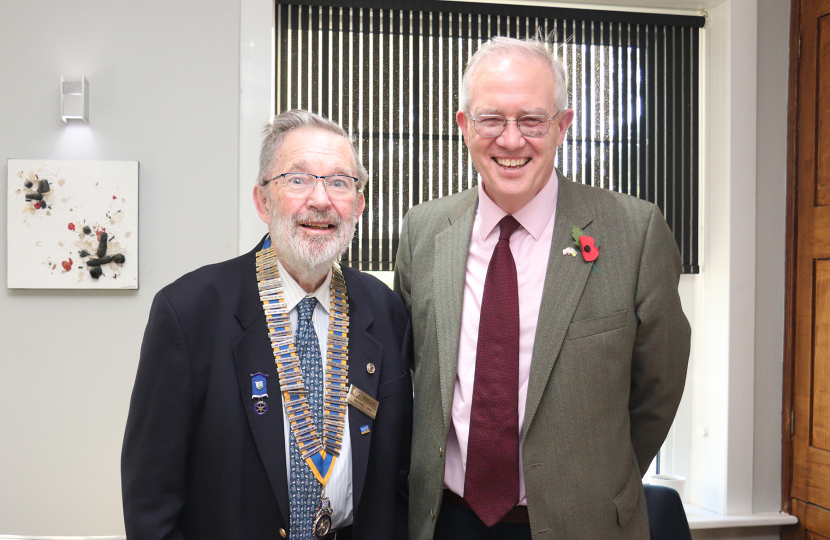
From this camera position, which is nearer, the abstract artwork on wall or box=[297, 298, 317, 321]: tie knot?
box=[297, 298, 317, 321]: tie knot

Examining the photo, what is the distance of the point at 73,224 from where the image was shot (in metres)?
3.22

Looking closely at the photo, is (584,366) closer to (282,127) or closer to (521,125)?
(521,125)

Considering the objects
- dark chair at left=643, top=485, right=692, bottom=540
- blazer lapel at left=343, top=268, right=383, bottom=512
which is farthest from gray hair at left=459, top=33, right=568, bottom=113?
dark chair at left=643, top=485, right=692, bottom=540

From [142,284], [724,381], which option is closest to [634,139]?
[724,381]

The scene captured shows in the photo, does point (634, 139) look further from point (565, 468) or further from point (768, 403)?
point (565, 468)

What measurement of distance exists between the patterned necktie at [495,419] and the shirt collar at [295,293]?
16.4 inches

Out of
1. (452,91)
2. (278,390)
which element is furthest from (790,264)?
(278,390)

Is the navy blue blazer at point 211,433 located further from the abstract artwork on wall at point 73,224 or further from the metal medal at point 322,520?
the abstract artwork on wall at point 73,224

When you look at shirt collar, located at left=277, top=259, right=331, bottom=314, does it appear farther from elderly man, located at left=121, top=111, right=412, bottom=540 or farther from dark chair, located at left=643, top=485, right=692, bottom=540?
dark chair, located at left=643, top=485, right=692, bottom=540

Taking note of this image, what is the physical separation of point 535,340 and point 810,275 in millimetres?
2435

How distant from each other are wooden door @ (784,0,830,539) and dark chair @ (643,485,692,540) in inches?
53.7

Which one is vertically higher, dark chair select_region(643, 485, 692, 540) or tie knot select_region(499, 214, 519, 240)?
tie knot select_region(499, 214, 519, 240)

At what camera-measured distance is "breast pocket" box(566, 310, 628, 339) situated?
1700 millimetres

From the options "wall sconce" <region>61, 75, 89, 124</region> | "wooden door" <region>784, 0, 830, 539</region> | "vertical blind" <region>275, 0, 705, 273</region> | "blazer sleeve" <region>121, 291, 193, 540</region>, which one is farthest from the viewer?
"vertical blind" <region>275, 0, 705, 273</region>
